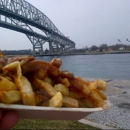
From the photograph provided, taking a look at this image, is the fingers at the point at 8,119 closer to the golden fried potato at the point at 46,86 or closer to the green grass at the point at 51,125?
the golden fried potato at the point at 46,86

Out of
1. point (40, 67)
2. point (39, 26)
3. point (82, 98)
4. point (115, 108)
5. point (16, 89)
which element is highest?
point (39, 26)

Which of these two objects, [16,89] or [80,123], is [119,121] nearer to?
[80,123]

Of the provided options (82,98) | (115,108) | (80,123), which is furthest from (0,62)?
(115,108)

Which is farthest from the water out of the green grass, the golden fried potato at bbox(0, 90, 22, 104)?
the golden fried potato at bbox(0, 90, 22, 104)

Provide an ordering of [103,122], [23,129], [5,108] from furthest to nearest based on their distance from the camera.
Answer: [103,122], [23,129], [5,108]

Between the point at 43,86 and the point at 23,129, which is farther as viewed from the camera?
the point at 23,129

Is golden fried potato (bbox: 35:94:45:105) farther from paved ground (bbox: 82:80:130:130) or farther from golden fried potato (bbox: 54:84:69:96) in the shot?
paved ground (bbox: 82:80:130:130)

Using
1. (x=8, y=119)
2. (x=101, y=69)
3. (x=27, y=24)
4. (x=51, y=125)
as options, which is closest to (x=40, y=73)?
(x=8, y=119)

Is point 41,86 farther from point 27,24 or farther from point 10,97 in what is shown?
point 27,24
